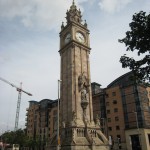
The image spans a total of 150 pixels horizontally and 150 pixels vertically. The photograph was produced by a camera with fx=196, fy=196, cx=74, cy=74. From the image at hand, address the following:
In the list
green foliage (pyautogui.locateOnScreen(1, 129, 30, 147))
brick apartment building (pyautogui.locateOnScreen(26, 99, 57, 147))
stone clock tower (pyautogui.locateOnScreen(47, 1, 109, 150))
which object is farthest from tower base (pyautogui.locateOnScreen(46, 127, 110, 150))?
brick apartment building (pyautogui.locateOnScreen(26, 99, 57, 147))

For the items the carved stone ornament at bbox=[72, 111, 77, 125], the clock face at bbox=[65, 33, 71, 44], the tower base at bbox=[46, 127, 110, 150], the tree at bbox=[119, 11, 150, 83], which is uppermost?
the clock face at bbox=[65, 33, 71, 44]

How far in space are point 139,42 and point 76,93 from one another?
26.7 meters

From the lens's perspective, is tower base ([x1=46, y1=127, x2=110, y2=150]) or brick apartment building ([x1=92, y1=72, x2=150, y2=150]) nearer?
tower base ([x1=46, y1=127, x2=110, y2=150])

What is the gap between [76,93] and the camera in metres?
44.9

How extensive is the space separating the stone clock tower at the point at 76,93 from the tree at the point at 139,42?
22.5m

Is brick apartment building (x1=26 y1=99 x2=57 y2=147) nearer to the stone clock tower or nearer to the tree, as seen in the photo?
the stone clock tower

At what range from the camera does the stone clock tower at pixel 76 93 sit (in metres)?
40.0

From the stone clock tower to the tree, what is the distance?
887 inches

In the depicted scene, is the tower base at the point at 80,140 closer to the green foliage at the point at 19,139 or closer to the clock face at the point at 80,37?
the clock face at the point at 80,37

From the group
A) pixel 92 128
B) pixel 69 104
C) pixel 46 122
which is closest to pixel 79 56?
pixel 69 104

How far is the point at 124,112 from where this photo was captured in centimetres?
7731

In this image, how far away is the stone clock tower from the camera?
39969 millimetres

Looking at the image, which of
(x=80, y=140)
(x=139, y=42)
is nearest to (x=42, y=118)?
(x=80, y=140)

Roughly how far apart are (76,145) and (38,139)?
58.1m
